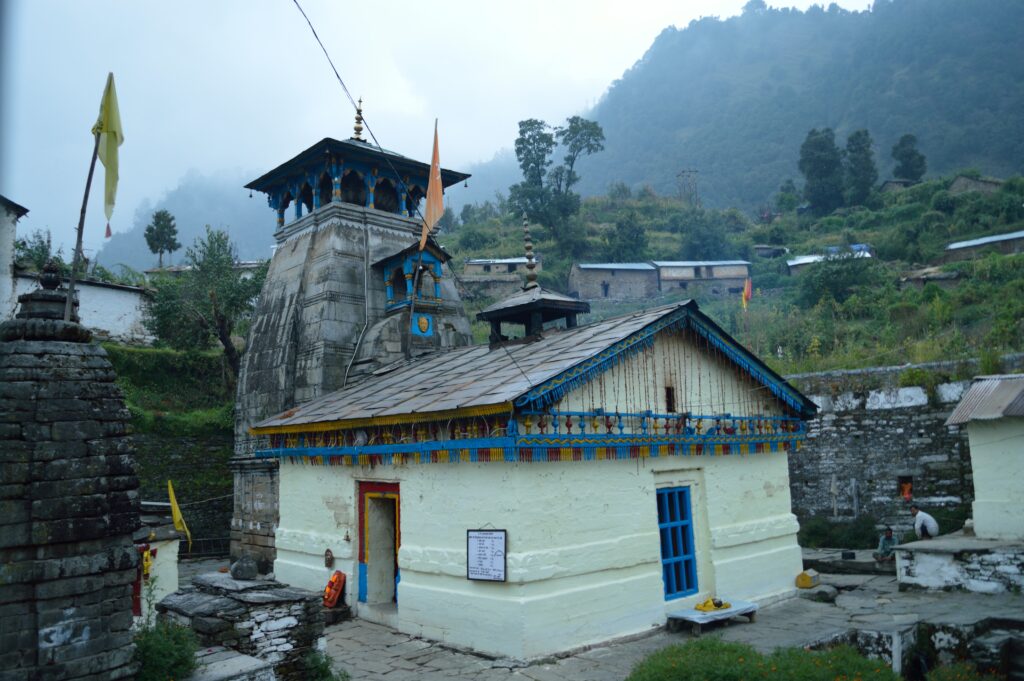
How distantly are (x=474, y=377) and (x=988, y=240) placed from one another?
36.6m

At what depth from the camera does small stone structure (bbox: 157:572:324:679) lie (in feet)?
23.7

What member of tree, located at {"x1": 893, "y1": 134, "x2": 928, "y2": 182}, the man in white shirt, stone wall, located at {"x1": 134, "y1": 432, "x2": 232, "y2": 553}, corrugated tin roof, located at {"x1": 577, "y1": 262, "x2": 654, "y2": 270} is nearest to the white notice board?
the man in white shirt

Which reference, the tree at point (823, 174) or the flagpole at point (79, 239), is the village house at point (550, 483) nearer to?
the flagpole at point (79, 239)

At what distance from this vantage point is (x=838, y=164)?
2329 inches

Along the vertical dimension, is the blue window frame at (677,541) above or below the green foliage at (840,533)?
above

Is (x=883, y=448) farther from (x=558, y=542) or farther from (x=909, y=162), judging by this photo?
(x=909, y=162)

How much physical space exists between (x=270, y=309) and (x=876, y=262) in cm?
3364

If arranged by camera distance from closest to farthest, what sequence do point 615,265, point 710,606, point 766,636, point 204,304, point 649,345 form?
point 766,636
point 710,606
point 649,345
point 204,304
point 615,265

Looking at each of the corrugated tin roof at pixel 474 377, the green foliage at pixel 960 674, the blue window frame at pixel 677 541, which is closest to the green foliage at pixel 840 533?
the corrugated tin roof at pixel 474 377

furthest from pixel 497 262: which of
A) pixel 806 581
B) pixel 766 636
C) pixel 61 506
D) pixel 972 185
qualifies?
pixel 61 506

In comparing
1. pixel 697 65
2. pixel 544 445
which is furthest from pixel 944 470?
pixel 697 65

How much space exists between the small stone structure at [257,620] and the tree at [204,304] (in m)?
17.4

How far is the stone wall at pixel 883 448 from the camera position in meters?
15.3

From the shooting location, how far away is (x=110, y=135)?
6.30m
